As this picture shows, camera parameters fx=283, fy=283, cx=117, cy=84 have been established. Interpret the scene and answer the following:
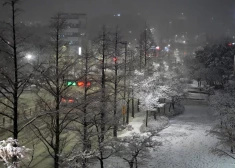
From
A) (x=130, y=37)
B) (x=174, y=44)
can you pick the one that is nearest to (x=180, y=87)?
(x=130, y=37)

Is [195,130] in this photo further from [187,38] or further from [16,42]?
[187,38]

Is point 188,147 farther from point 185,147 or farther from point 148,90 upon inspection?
point 148,90

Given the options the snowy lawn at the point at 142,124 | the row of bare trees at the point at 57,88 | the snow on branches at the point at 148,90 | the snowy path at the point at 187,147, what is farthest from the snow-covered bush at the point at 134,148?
the snow on branches at the point at 148,90

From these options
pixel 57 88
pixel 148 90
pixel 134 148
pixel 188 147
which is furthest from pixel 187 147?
pixel 57 88

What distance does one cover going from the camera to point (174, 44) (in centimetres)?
12900

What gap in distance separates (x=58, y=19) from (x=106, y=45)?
853cm

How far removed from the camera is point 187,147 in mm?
23531

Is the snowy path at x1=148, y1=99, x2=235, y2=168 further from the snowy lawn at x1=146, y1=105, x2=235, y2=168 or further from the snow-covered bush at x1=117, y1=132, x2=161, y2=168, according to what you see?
the snow-covered bush at x1=117, y1=132, x2=161, y2=168

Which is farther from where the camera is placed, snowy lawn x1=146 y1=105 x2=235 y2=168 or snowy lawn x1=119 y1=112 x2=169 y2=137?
snowy lawn x1=119 y1=112 x2=169 y2=137

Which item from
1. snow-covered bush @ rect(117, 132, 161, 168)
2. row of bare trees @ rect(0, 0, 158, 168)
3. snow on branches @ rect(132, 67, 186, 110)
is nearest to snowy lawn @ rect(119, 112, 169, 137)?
snow on branches @ rect(132, 67, 186, 110)

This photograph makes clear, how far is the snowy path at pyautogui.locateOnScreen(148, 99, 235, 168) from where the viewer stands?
66.6ft

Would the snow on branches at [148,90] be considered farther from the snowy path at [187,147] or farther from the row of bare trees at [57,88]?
the row of bare trees at [57,88]

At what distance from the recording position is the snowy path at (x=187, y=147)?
799 inches

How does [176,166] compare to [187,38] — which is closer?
[176,166]
